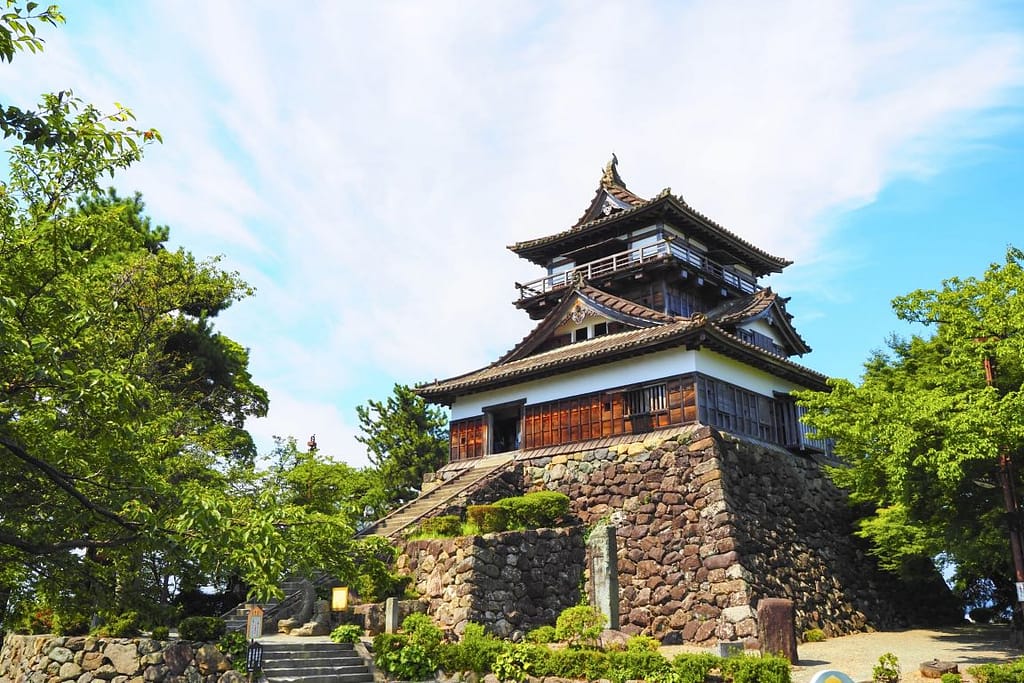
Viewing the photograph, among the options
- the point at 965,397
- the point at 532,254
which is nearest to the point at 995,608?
the point at 965,397

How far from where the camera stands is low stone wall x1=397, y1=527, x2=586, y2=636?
818 inches

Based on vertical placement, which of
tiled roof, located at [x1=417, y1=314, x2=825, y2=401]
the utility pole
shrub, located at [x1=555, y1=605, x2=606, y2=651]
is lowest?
shrub, located at [x1=555, y1=605, x2=606, y2=651]

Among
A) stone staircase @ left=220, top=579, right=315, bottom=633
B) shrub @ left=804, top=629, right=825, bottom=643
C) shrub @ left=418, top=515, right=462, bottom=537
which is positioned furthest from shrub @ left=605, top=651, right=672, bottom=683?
stone staircase @ left=220, top=579, right=315, bottom=633

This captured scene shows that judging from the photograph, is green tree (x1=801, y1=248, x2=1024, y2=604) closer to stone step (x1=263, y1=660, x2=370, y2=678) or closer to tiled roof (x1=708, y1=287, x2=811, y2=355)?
tiled roof (x1=708, y1=287, x2=811, y2=355)

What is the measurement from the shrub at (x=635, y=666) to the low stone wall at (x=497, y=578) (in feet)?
19.1

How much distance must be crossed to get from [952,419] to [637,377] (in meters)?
11.4

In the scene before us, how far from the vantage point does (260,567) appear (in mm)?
8422

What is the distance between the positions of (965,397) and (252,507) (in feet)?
47.5

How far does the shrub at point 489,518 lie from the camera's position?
74.3 ft

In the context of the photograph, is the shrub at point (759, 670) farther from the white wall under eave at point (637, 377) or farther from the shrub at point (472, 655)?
the white wall under eave at point (637, 377)

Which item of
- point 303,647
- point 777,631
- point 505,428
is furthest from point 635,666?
point 505,428

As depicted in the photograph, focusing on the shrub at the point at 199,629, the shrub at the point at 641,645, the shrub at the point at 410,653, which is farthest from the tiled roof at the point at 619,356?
the shrub at the point at 199,629

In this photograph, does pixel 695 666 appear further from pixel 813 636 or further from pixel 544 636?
pixel 813 636

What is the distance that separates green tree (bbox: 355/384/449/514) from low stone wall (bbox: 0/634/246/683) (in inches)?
679
